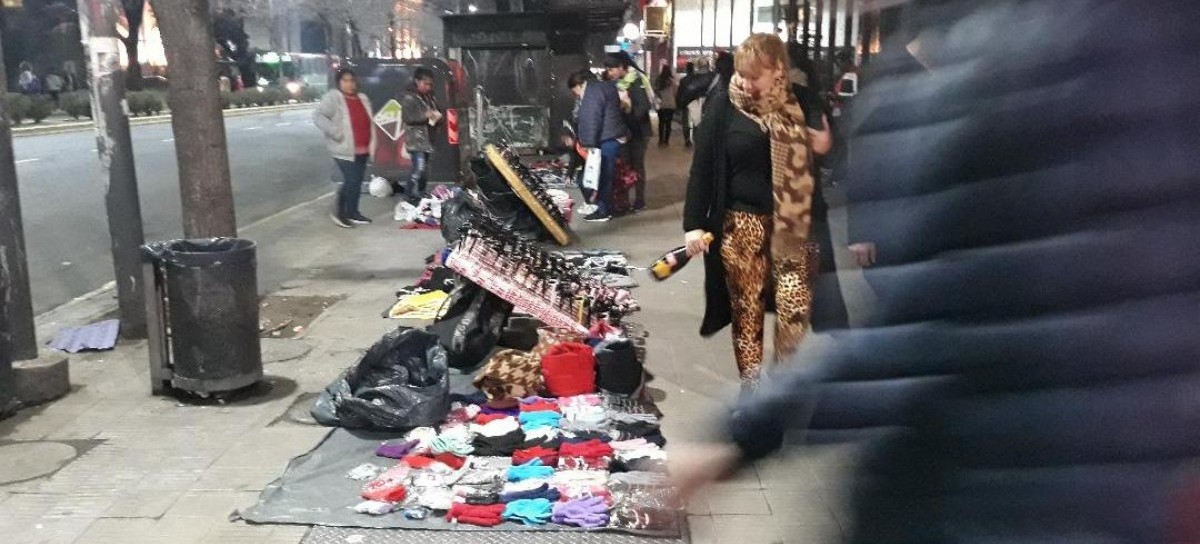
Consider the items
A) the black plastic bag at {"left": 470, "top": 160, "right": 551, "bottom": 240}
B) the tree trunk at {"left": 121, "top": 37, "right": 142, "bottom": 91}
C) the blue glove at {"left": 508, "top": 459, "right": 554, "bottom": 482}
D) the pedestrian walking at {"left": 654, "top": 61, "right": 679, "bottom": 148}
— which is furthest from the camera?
the tree trunk at {"left": 121, "top": 37, "right": 142, "bottom": 91}

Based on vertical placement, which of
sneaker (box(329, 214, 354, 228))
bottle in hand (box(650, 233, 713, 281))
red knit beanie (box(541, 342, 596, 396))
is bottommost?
sneaker (box(329, 214, 354, 228))

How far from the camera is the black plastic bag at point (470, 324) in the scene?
661cm

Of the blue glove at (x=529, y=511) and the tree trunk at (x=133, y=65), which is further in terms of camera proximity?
the tree trunk at (x=133, y=65)

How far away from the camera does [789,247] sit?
5.26 metres

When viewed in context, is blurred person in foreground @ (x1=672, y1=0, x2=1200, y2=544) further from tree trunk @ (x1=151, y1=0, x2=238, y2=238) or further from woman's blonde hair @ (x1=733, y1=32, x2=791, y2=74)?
tree trunk @ (x1=151, y1=0, x2=238, y2=238)

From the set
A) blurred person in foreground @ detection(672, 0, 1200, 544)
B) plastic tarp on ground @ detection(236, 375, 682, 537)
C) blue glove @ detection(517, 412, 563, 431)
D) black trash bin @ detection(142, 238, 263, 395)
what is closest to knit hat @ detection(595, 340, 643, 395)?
blue glove @ detection(517, 412, 563, 431)

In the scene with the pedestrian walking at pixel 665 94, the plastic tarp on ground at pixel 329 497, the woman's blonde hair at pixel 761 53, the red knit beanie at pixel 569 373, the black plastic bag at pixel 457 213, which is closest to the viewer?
the plastic tarp on ground at pixel 329 497

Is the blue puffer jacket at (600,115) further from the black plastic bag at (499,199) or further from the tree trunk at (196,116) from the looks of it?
the tree trunk at (196,116)

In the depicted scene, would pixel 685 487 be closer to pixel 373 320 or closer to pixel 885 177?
pixel 885 177

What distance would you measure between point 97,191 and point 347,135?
5607mm

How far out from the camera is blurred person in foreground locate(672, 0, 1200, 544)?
42.4 inches

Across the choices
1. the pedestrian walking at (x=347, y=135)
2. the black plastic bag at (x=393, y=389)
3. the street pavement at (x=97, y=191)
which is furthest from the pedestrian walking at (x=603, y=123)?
the black plastic bag at (x=393, y=389)

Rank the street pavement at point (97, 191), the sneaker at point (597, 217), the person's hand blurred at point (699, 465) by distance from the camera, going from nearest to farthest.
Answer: the person's hand blurred at point (699, 465) < the street pavement at point (97, 191) < the sneaker at point (597, 217)

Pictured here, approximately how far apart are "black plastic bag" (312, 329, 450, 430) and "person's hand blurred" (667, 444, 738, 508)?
3970 mm
